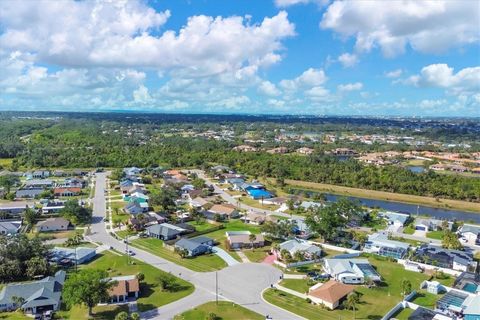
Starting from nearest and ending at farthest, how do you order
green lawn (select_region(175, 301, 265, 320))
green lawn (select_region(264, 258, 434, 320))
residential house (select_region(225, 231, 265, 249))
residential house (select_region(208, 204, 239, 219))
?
green lawn (select_region(175, 301, 265, 320)) → green lawn (select_region(264, 258, 434, 320)) → residential house (select_region(225, 231, 265, 249)) → residential house (select_region(208, 204, 239, 219))

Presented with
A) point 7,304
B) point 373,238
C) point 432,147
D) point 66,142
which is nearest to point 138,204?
point 7,304

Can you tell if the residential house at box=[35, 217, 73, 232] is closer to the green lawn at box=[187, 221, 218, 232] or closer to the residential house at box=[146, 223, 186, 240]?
the residential house at box=[146, 223, 186, 240]

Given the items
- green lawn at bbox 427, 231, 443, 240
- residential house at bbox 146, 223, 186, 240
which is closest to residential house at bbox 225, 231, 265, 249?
residential house at bbox 146, 223, 186, 240

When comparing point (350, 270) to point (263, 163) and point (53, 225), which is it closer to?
point (53, 225)

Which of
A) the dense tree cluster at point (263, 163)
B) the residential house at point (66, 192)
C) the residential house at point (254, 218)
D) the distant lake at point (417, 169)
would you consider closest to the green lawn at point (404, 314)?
the residential house at point (254, 218)

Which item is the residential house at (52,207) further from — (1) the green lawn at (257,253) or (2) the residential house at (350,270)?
(2) the residential house at (350,270)

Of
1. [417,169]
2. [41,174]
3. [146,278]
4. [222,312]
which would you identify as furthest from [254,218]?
[417,169]
